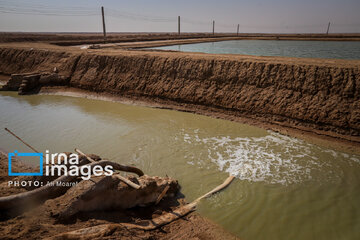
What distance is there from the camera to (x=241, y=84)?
34.1 feet

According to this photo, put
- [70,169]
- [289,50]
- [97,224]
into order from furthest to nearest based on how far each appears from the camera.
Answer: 1. [289,50]
2. [70,169]
3. [97,224]

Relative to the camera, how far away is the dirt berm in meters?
8.34

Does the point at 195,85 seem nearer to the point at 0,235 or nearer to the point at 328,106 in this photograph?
the point at 328,106

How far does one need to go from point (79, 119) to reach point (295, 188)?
28.8 feet

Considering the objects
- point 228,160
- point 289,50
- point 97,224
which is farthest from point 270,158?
point 289,50

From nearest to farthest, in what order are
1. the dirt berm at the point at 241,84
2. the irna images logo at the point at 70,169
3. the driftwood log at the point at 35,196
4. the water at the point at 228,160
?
the driftwood log at the point at 35,196 < the irna images logo at the point at 70,169 < the water at the point at 228,160 < the dirt berm at the point at 241,84

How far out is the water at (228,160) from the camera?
14.9 ft

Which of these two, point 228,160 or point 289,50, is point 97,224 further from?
point 289,50

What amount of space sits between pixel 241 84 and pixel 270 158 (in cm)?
471

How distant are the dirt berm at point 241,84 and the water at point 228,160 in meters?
1.16

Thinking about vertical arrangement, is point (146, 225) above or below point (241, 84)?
below

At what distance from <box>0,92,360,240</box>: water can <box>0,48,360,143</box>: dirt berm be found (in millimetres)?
1164

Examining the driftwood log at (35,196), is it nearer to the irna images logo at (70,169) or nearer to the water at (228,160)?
the irna images logo at (70,169)

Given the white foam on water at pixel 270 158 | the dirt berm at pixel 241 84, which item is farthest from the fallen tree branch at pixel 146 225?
the dirt berm at pixel 241 84
